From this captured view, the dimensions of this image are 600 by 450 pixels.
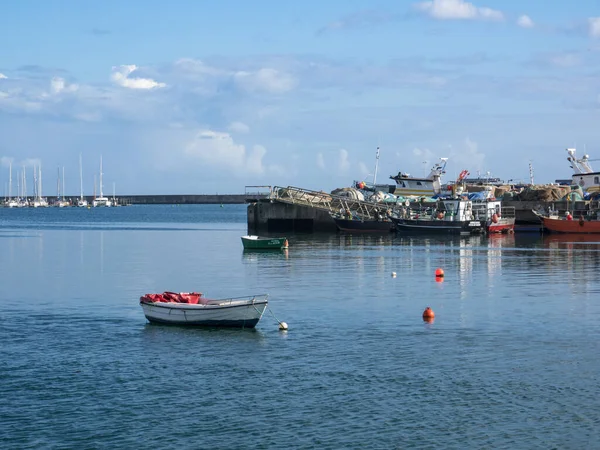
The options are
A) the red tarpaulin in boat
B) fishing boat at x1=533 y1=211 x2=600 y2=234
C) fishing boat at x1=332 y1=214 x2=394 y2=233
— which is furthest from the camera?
fishing boat at x1=332 y1=214 x2=394 y2=233

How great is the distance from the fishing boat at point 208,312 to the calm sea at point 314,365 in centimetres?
59

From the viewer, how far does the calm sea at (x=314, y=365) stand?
23891mm

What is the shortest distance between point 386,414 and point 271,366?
22.4 feet

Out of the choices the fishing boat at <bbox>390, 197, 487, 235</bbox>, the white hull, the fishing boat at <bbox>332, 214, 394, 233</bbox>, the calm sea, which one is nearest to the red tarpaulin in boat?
the white hull

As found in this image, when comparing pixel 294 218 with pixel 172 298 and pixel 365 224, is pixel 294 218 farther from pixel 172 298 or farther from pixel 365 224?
pixel 172 298

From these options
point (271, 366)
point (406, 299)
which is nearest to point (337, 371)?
point (271, 366)

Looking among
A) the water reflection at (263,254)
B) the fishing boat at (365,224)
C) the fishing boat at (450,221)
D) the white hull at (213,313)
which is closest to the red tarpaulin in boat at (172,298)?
the white hull at (213,313)

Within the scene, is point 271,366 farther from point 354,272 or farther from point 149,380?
point 354,272

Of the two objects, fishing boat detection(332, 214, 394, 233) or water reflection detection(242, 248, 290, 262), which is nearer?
water reflection detection(242, 248, 290, 262)

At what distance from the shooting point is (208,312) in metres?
37.8

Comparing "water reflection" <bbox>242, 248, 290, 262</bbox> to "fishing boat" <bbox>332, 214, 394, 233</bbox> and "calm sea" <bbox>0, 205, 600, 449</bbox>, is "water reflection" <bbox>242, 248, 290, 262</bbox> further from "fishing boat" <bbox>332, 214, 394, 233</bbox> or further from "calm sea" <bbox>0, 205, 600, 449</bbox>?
"fishing boat" <bbox>332, 214, 394, 233</bbox>

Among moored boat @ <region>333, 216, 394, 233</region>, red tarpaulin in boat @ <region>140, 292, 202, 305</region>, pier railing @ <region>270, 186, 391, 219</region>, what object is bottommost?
red tarpaulin in boat @ <region>140, 292, 202, 305</region>

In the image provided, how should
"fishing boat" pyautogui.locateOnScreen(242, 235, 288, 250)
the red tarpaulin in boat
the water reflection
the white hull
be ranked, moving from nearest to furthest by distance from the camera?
the white hull → the red tarpaulin in boat → the water reflection → "fishing boat" pyautogui.locateOnScreen(242, 235, 288, 250)

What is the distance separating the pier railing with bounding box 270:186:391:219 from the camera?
4619 inches
